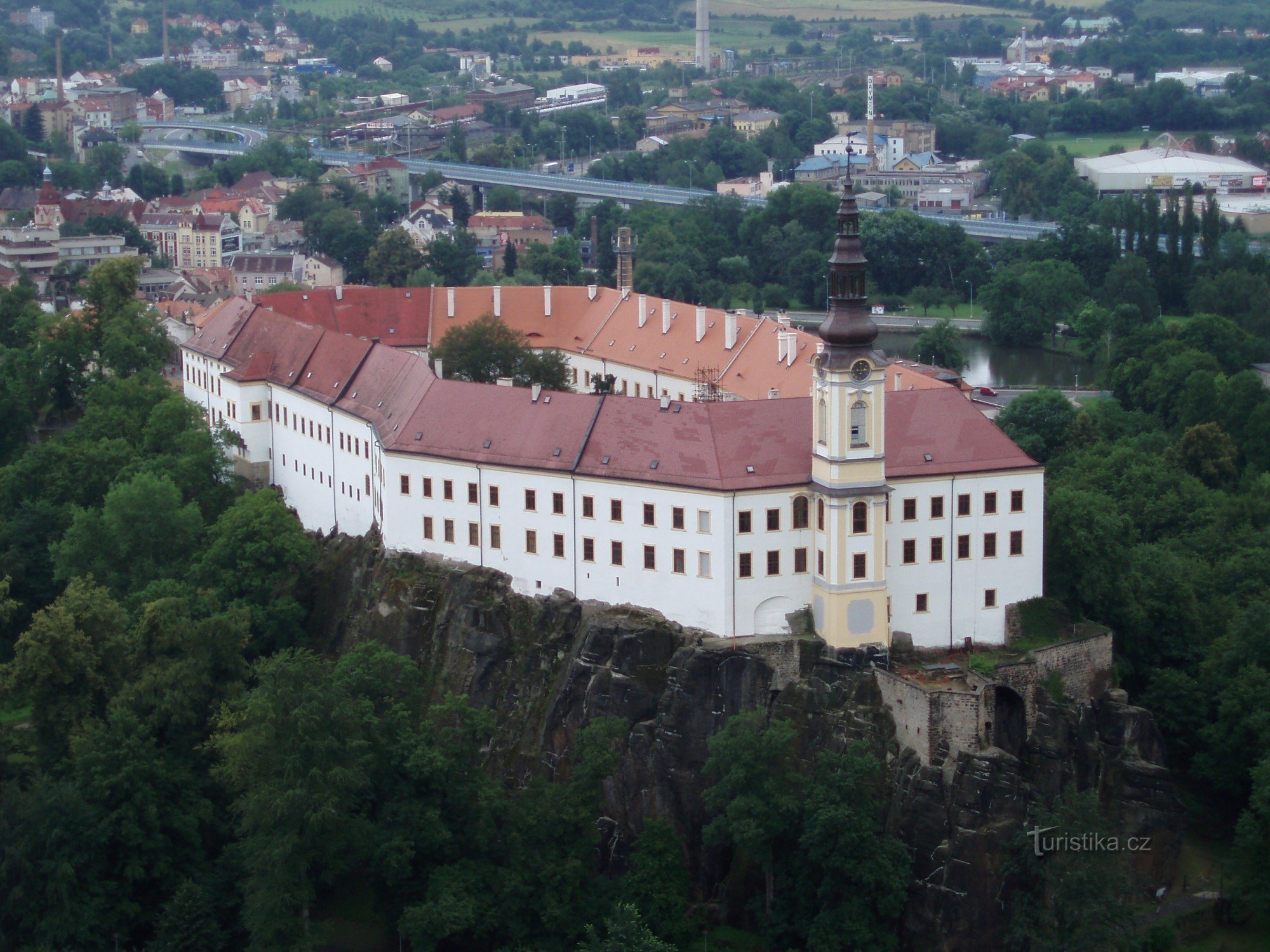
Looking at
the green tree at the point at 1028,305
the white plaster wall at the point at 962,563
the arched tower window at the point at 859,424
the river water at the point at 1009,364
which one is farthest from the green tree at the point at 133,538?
the green tree at the point at 1028,305

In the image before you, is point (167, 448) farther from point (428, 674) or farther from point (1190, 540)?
point (1190, 540)

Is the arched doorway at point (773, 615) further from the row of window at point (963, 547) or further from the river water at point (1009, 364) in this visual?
the river water at point (1009, 364)

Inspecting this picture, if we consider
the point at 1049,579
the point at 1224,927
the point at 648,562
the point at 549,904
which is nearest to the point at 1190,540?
the point at 1049,579

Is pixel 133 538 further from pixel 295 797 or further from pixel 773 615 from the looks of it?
pixel 773 615

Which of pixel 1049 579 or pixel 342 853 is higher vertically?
pixel 1049 579

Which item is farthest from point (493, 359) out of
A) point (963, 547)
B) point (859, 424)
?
point (963, 547)

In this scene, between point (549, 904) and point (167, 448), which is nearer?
point (549, 904)

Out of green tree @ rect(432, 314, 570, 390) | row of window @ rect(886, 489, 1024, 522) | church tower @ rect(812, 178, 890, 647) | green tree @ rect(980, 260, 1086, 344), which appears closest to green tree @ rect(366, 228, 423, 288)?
green tree @ rect(980, 260, 1086, 344)
